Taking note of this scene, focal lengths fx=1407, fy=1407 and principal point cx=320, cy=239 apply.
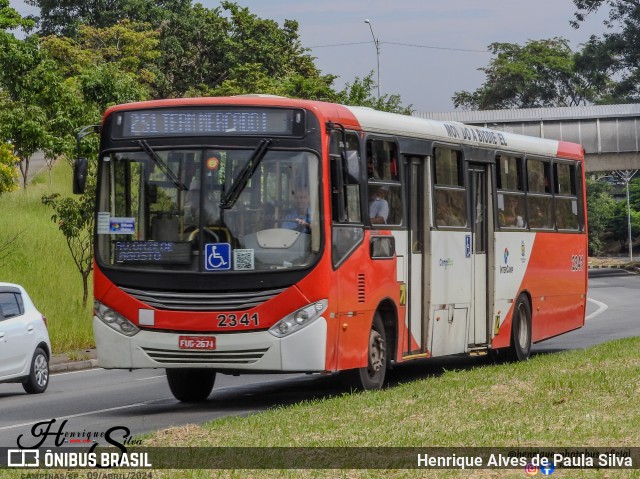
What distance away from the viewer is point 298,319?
47.4ft

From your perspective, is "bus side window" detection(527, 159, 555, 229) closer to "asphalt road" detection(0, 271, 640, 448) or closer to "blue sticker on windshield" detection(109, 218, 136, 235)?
"asphalt road" detection(0, 271, 640, 448)

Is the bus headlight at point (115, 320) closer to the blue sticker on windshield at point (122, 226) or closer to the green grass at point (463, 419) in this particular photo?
the blue sticker on windshield at point (122, 226)

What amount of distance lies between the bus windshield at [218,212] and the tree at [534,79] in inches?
3802

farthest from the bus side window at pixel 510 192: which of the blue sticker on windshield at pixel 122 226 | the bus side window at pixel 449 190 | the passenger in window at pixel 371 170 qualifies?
the blue sticker on windshield at pixel 122 226

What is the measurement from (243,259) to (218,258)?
26 centimetres

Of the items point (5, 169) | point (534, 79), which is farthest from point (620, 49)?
point (5, 169)

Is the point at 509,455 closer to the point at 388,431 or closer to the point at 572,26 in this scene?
the point at 388,431

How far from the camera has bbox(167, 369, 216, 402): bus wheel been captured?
16375 mm

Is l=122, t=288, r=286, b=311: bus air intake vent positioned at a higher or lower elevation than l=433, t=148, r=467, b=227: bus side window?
lower

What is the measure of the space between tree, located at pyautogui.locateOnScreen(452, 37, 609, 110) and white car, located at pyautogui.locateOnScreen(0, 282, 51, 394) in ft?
303

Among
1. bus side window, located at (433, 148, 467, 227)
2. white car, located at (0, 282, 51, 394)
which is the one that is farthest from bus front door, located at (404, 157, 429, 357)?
white car, located at (0, 282, 51, 394)

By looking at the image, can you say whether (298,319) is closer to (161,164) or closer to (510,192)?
(161,164)

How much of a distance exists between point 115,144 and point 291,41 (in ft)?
187

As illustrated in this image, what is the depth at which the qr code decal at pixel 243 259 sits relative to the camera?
14.4 meters
